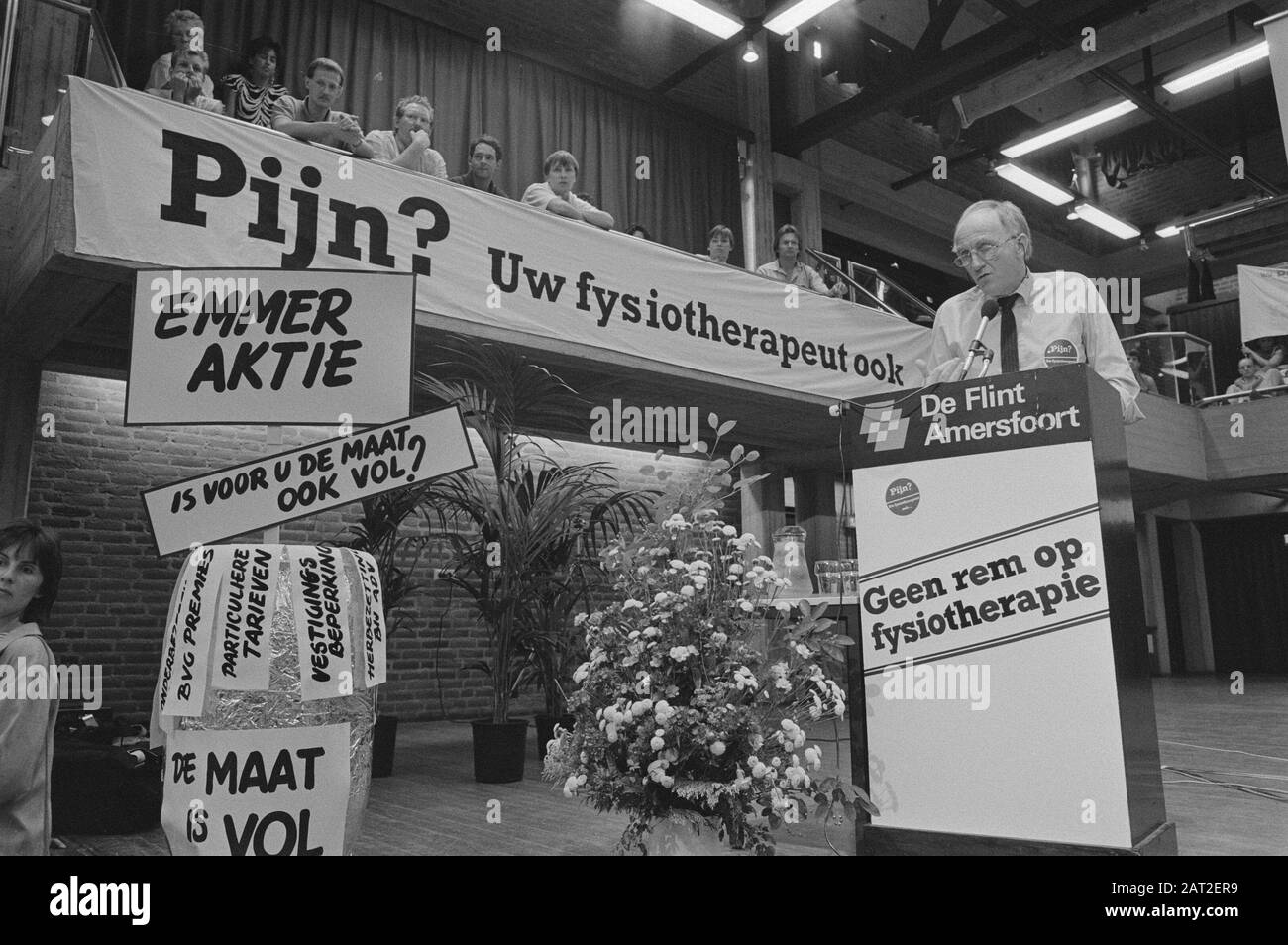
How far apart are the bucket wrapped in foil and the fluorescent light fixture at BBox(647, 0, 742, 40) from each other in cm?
694

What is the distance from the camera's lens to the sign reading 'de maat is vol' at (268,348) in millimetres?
1893

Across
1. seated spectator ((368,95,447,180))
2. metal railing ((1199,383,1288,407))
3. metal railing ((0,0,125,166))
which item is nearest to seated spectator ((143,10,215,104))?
metal railing ((0,0,125,166))

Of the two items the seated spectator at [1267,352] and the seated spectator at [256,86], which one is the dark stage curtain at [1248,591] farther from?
the seated spectator at [256,86]

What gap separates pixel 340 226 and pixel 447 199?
0.64 m

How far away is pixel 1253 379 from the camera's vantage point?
984 cm

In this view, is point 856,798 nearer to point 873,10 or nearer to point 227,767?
point 227,767

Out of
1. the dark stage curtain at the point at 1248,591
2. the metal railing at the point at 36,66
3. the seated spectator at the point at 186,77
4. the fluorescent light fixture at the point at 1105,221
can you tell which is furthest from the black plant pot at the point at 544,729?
the dark stage curtain at the point at 1248,591

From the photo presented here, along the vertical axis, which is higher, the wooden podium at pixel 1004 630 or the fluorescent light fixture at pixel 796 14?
the fluorescent light fixture at pixel 796 14

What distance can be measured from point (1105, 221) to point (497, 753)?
11.8 m

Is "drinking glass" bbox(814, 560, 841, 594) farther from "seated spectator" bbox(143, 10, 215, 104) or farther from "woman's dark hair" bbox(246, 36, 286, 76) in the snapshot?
"woman's dark hair" bbox(246, 36, 286, 76)

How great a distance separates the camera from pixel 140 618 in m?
5.73

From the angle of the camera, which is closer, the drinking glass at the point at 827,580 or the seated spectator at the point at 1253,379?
the drinking glass at the point at 827,580

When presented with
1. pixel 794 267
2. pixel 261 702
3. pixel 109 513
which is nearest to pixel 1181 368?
pixel 794 267

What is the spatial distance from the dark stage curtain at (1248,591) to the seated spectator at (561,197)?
11625mm
